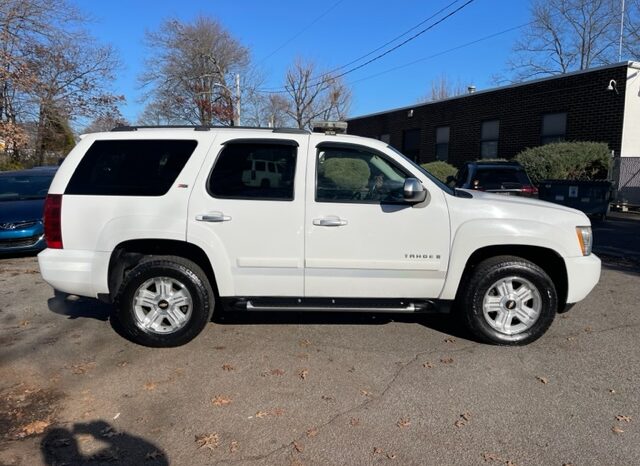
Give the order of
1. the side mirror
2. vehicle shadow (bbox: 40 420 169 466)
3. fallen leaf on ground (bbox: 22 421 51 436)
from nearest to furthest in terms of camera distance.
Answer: vehicle shadow (bbox: 40 420 169 466), fallen leaf on ground (bbox: 22 421 51 436), the side mirror

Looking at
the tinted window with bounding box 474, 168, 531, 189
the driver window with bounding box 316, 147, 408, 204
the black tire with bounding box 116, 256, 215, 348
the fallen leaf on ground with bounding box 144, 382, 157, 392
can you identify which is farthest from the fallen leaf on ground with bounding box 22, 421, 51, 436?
the tinted window with bounding box 474, 168, 531, 189

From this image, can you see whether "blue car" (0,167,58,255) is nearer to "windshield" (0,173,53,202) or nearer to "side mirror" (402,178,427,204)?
"windshield" (0,173,53,202)

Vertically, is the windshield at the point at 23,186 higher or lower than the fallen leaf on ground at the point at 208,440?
higher

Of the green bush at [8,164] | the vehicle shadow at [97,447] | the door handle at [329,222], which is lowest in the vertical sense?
the vehicle shadow at [97,447]

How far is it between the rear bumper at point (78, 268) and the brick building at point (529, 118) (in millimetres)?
16388

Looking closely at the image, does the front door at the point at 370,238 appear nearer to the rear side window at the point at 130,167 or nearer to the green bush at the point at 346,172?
the green bush at the point at 346,172

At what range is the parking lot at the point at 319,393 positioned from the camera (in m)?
3.15

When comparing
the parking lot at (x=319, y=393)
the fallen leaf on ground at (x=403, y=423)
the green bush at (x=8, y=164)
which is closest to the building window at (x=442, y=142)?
the green bush at (x=8, y=164)

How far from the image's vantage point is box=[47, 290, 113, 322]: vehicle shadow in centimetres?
567

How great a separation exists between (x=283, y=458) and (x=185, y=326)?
1.96 m

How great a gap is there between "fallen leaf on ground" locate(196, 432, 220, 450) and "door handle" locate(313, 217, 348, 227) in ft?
6.41

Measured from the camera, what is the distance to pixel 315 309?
472 centimetres

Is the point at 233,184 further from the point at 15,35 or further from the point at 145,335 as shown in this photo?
the point at 15,35

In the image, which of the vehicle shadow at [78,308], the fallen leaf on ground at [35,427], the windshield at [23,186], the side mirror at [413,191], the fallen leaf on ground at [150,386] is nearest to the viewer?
the fallen leaf on ground at [35,427]
